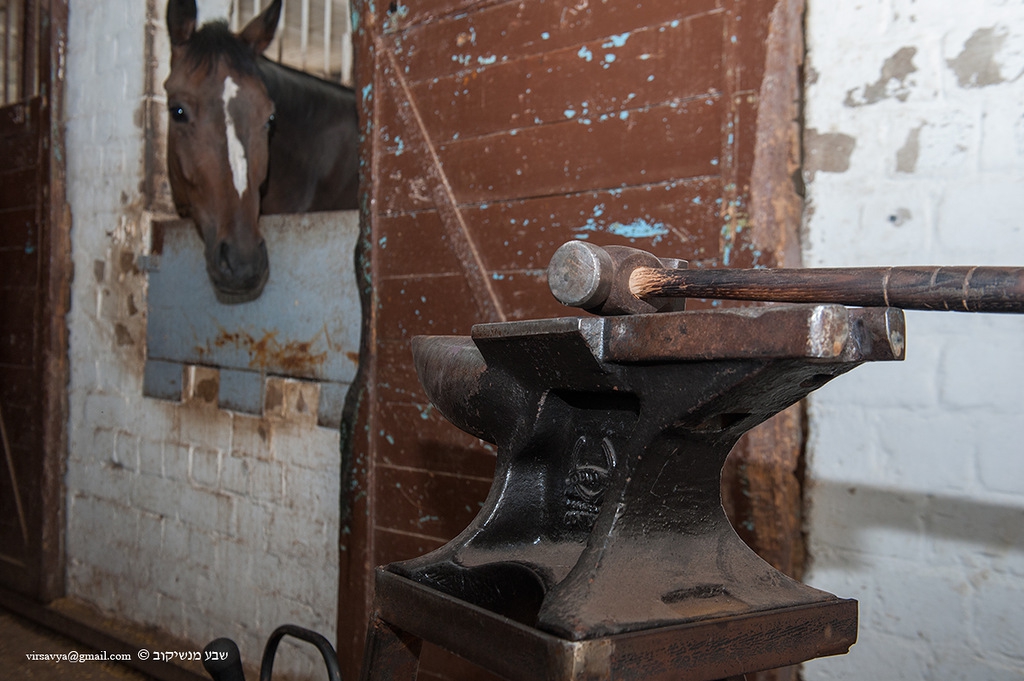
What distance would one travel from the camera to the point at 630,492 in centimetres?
108

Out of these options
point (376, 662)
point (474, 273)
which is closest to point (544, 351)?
point (376, 662)

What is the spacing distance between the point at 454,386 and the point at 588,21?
1.36 metres

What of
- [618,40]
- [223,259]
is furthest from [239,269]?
[618,40]

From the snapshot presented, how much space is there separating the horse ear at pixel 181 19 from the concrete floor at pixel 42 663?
2686 mm

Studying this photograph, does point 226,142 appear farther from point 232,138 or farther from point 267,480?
point 267,480

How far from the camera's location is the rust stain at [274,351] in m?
3.12

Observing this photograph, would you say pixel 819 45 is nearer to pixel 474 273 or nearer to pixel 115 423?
pixel 474 273

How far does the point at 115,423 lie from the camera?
13.1 ft

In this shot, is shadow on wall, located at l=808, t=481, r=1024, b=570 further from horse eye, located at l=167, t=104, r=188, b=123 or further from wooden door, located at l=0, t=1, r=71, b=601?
wooden door, located at l=0, t=1, r=71, b=601

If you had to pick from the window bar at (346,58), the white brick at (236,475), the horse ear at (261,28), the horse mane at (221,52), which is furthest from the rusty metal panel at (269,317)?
the window bar at (346,58)

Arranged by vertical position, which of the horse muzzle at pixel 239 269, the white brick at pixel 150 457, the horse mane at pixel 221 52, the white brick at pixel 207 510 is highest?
the horse mane at pixel 221 52

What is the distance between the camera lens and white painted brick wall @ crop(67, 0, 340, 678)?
124 inches

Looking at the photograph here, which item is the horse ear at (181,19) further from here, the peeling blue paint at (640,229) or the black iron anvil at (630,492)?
the black iron anvil at (630,492)

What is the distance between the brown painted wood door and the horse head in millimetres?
747
